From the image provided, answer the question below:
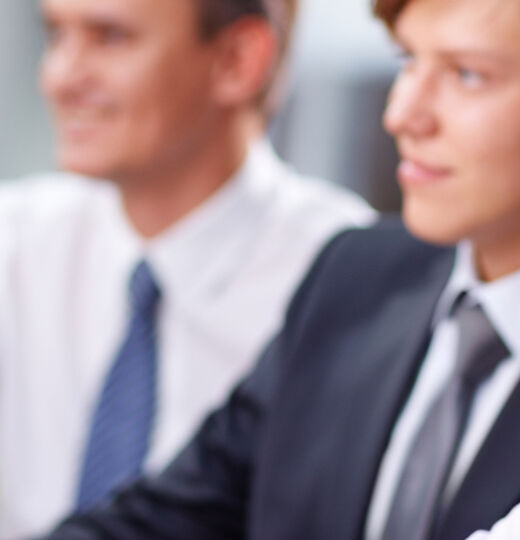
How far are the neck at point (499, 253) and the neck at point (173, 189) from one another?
2.56ft

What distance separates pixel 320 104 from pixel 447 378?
296 cm

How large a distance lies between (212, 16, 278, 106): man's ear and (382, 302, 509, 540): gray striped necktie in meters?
0.86

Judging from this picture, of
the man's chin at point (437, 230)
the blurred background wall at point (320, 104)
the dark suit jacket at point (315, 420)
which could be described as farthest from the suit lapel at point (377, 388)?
the blurred background wall at point (320, 104)

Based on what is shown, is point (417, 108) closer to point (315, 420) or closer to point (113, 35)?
point (315, 420)

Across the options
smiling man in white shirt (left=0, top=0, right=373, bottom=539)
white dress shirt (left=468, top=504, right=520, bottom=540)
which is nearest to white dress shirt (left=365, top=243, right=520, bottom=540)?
white dress shirt (left=468, top=504, right=520, bottom=540)

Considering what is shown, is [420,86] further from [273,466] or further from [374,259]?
[273,466]

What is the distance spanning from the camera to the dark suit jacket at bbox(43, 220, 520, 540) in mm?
1163

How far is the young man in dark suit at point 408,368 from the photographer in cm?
103

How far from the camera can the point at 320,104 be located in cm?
399

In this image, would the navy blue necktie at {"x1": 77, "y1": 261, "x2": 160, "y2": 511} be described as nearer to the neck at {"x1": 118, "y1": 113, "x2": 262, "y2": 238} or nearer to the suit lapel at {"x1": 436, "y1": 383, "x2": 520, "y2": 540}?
the neck at {"x1": 118, "y1": 113, "x2": 262, "y2": 238}

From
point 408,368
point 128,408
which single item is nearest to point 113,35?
point 128,408

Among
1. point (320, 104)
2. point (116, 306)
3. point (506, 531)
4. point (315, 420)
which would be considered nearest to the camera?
point (506, 531)

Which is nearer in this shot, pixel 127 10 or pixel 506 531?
pixel 506 531

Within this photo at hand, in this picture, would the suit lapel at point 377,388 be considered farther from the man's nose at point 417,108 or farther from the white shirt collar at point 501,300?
the man's nose at point 417,108
